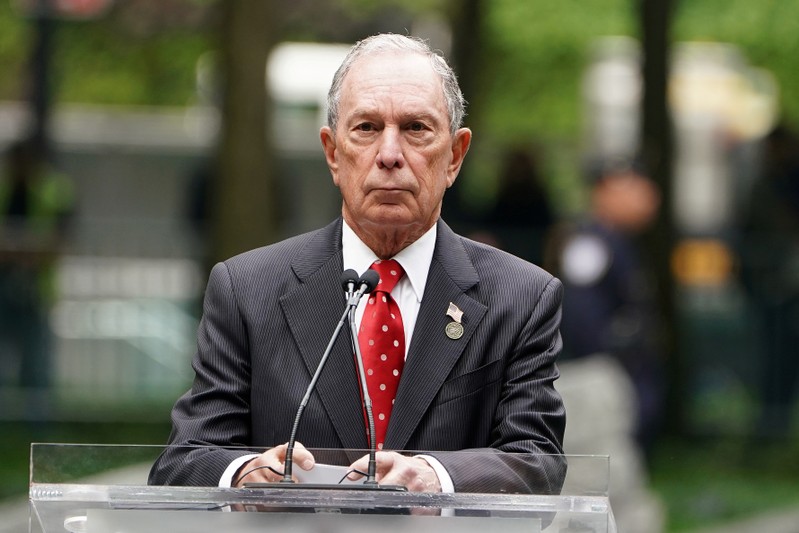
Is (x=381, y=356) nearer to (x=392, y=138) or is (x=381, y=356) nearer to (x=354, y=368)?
(x=354, y=368)

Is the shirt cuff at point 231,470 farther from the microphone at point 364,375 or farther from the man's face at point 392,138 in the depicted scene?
the man's face at point 392,138

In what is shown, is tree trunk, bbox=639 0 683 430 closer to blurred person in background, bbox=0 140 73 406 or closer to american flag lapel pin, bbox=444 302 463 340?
blurred person in background, bbox=0 140 73 406

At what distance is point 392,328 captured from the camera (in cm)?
429

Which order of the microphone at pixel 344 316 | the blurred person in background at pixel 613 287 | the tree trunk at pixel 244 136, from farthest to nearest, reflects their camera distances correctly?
the tree trunk at pixel 244 136 < the blurred person in background at pixel 613 287 < the microphone at pixel 344 316

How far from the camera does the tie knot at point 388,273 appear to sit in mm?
4367

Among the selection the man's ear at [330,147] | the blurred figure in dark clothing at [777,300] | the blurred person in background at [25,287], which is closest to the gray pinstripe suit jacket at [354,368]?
the man's ear at [330,147]

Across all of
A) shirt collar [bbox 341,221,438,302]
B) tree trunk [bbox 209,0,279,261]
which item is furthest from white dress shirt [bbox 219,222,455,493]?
tree trunk [bbox 209,0,279,261]

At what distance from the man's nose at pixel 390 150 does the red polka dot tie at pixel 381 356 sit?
0.29 m

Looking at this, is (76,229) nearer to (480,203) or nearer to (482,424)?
(480,203)

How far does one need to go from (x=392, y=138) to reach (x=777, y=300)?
1339cm

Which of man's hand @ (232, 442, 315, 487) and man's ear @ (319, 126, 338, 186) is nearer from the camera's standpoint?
man's hand @ (232, 442, 315, 487)

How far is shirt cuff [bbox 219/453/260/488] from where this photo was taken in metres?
3.92

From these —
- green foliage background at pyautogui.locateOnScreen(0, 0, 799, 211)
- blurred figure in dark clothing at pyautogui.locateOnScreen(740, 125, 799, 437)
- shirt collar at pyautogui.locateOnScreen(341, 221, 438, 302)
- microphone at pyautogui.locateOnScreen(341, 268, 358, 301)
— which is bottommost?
blurred figure in dark clothing at pyautogui.locateOnScreen(740, 125, 799, 437)

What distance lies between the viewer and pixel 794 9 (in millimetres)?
21516
